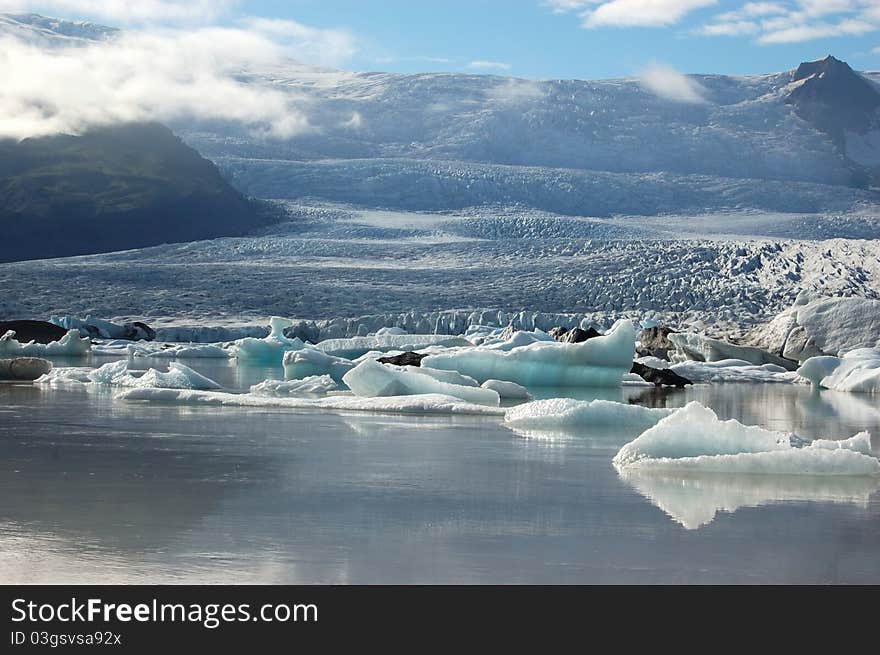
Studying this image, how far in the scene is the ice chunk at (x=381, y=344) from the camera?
17.5 m

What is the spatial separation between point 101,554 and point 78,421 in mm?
4136

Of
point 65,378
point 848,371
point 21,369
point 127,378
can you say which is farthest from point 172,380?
point 848,371

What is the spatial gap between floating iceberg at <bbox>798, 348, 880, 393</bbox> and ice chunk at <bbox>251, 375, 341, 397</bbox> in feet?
19.7

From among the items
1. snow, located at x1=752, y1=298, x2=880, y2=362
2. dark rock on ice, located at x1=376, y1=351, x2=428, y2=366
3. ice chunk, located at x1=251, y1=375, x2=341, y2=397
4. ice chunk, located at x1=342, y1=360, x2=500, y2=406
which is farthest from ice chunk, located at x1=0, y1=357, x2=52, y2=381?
snow, located at x1=752, y1=298, x2=880, y2=362

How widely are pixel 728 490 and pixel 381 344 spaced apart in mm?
13854

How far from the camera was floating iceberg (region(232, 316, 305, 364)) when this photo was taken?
17.5 meters

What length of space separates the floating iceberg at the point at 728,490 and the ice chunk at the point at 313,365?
7439mm

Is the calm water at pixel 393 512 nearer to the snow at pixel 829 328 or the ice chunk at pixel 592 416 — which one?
the ice chunk at pixel 592 416

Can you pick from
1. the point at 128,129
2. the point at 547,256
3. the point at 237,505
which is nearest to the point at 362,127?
the point at 128,129

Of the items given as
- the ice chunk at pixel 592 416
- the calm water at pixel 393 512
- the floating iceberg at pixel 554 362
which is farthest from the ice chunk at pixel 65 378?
the ice chunk at pixel 592 416

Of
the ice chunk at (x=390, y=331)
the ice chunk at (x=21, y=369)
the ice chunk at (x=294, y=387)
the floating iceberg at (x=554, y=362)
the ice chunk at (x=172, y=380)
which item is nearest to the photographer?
the ice chunk at (x=172, y=380)

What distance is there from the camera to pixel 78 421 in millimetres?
7219

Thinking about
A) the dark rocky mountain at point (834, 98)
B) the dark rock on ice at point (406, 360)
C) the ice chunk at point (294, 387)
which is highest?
the dark rocky mountain at point (834, 98)

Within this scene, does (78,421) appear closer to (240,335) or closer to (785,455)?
(785,455)
